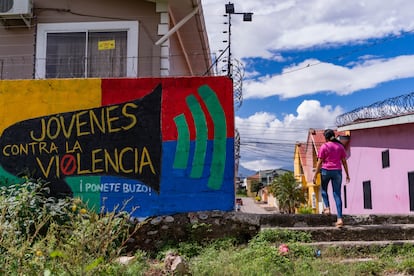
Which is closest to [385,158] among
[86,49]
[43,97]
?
[86,49]

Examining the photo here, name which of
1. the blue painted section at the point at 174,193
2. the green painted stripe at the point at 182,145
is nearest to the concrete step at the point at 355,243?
the blue painted section at the point at 174,193

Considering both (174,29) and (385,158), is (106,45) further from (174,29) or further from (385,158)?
(385,158)

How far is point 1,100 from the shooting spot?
892cm

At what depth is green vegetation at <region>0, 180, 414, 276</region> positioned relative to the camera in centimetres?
430

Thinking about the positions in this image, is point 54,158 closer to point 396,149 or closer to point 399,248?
point 399,248

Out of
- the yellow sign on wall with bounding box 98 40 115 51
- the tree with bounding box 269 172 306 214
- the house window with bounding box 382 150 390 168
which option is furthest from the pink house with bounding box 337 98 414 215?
the tree with bounding box 269 172 306 214

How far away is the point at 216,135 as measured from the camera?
8.35 m

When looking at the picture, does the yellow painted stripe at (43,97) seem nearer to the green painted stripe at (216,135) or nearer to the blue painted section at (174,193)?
the blue painted section at (174,193)

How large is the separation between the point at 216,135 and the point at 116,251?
4008 millimetres

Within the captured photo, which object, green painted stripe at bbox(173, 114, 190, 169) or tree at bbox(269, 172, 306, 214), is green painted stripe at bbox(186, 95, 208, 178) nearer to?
green painted stripe at bbox(173, 114, 190, 169)

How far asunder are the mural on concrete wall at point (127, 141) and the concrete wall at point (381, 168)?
703cm

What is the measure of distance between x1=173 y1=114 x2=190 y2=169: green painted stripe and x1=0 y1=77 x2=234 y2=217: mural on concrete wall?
0.06 feet

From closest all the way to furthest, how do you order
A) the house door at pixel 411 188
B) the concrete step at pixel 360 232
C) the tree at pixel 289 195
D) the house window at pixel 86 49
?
the concrete step at pixel 360 232, the house window at pixel 86 49, the house door at pixel 411 188, the tree at pixel 289 195

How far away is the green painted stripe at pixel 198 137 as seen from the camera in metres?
8.30
